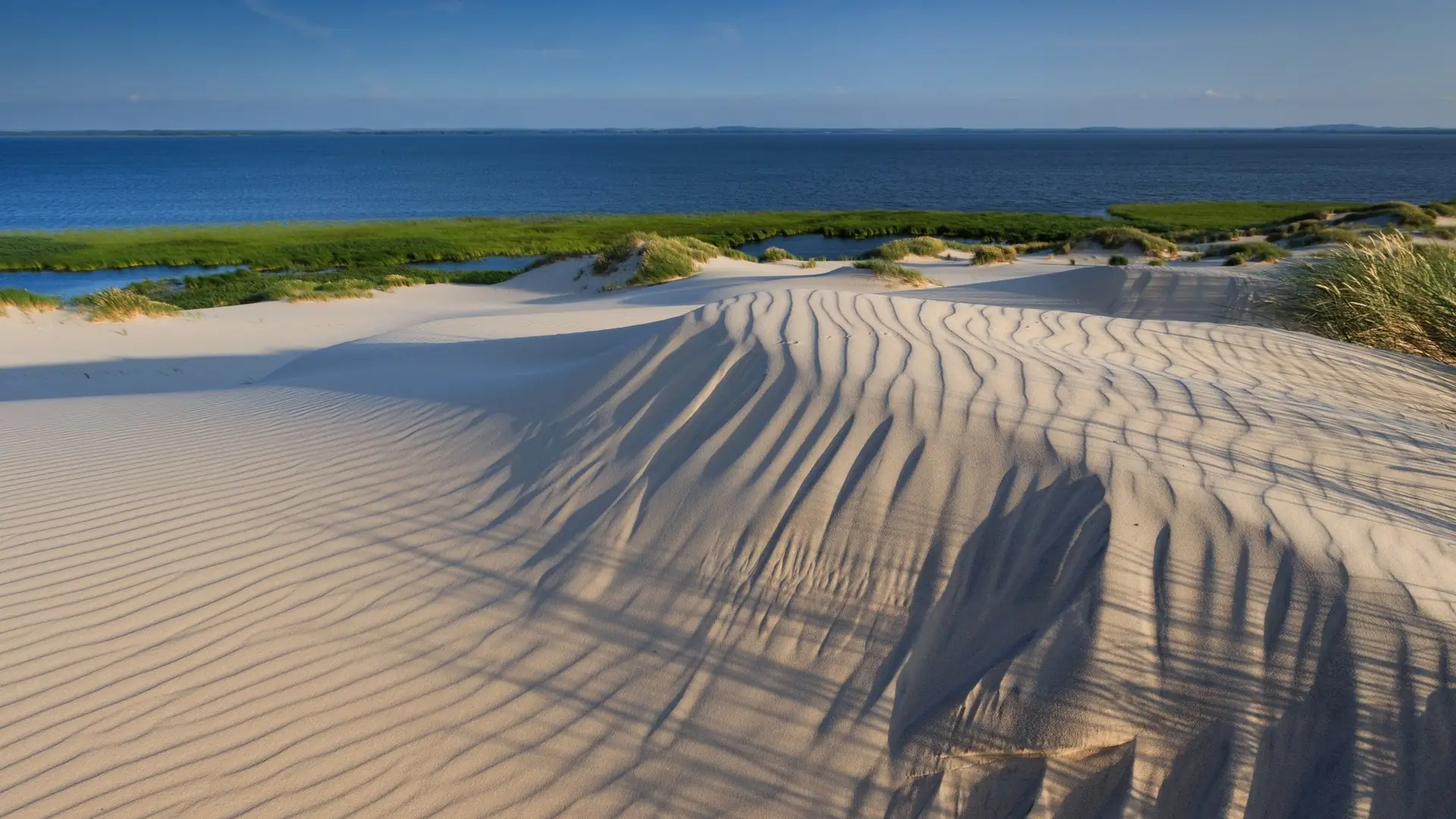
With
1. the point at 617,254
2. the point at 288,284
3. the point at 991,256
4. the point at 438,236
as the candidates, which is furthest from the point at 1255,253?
the point at 438,236

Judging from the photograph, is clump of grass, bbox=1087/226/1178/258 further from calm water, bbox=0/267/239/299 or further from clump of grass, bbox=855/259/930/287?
calm water, bbox=0/267/239/299

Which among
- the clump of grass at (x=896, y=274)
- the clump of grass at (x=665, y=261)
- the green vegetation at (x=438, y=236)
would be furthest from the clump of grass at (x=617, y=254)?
the clump of grass at (x=896, y=274)

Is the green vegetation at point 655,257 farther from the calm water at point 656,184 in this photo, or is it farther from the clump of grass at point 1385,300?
the calm water at point 656,184

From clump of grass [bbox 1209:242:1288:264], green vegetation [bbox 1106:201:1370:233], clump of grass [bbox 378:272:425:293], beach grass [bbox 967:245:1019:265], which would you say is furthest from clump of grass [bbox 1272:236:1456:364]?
green vegetation [bbox 1106:201:1370:233]

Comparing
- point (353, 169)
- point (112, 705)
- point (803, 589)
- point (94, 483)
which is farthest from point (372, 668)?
point (353, 169)

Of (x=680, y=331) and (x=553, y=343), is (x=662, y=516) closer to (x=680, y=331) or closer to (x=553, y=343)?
(x=680, y=331)

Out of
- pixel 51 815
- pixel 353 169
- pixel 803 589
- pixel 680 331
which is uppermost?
pixel 353 169
